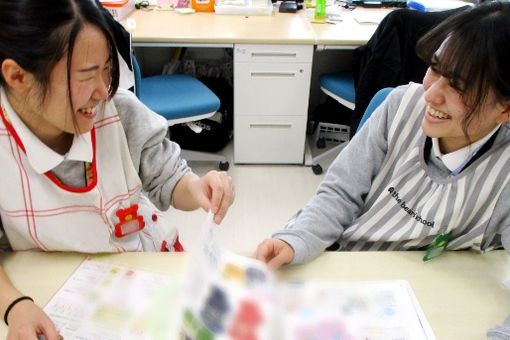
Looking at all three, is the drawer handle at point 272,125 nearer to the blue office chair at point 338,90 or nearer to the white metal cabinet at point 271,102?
the white metal cabinet at point 271,102

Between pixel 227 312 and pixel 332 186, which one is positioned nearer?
A: pixel 227 312

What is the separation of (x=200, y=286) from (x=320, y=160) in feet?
6.95

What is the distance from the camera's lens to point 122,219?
0.98m

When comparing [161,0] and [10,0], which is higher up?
[10,0]

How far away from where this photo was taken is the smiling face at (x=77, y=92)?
75 cm

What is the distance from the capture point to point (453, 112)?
0.91 metres

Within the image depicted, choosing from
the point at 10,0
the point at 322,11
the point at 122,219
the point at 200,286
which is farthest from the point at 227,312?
the point at 322,11

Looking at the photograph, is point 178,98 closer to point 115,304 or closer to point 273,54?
point 273,54

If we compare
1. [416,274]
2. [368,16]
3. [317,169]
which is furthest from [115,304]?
[368,16]

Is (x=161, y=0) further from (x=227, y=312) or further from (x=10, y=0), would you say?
(x=227, y=312)

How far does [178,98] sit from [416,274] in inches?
64.9

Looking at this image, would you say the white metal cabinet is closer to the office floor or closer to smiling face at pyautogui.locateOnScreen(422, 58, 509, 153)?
the office floor

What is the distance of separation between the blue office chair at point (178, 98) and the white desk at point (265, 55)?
0.73ft

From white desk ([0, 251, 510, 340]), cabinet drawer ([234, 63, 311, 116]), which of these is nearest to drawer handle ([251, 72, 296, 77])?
cabinet drawer ([234, 63, 311, 116])
